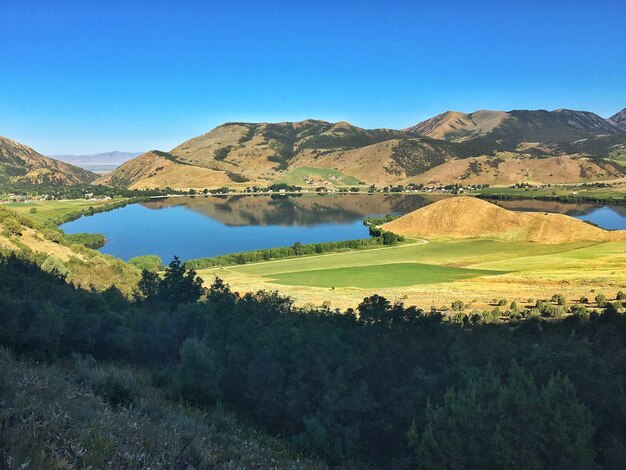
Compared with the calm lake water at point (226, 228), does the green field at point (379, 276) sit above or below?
below

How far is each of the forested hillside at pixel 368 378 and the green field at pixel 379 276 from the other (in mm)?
40076

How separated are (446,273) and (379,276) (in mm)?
12971

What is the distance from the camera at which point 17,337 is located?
22875 mm

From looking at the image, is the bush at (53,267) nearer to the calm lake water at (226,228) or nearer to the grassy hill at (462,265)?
the grassy hill at (462,265)

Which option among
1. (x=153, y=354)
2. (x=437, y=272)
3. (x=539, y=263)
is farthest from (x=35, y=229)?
(x=539, y=263)

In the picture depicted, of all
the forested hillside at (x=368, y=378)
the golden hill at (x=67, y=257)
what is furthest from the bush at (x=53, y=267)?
the forested hillside at (x=368, y=378)

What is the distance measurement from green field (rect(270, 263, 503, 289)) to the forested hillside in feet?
131

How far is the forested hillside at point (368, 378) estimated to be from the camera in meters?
17.3

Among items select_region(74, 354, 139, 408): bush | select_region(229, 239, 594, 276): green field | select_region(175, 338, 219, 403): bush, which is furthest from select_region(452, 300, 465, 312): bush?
select_region(74, 354, 139, 408): bush

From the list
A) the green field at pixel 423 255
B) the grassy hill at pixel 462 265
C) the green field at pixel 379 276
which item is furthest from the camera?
the green field at pixel 423 255

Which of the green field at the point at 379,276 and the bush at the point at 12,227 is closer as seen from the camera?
the bush at the point at 12,227

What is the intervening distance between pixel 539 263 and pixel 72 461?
298 ft

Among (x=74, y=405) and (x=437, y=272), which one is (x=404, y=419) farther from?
(x=437, y=272)

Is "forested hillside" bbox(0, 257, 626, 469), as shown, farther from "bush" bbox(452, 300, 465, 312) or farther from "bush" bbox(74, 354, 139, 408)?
"bush" bbox(452, 300, 465, 312)
